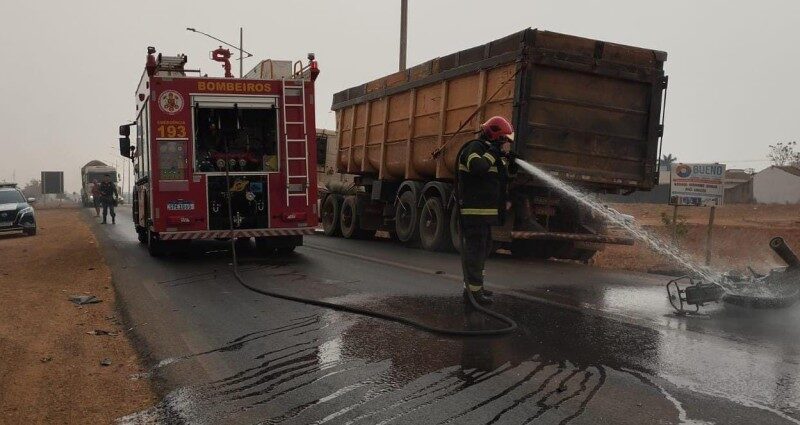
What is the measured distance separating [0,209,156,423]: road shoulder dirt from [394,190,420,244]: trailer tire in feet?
19.7

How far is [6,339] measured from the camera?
18.6 ft

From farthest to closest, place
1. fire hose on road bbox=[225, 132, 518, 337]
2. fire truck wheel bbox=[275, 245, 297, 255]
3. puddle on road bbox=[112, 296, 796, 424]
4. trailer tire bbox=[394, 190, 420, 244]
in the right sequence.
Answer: trailer tire bbox=[394, 190, 420, 244], fire truck wheel bbox=[275, 245, 297, 255], fire hose on road bbox=[225, 132, 518, 337], puddle on road bbox=[112, 296, 796, 424]

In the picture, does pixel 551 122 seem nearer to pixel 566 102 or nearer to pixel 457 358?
pixel 566 102

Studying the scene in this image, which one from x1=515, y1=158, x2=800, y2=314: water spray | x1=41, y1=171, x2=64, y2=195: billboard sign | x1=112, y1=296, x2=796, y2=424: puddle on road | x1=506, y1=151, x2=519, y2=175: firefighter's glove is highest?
x1=506, y1=151, x2=519, y2=175: firefighter's glove

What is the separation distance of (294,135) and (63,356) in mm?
6198

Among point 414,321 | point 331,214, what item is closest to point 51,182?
point 331,214

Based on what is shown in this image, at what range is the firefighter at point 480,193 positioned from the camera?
631 cm

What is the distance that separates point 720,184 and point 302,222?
710cm

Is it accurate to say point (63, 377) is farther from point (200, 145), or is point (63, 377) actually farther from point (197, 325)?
point (200, 145)

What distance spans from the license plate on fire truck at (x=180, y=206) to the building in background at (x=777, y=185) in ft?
201

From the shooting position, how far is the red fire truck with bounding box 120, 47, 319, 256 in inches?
411

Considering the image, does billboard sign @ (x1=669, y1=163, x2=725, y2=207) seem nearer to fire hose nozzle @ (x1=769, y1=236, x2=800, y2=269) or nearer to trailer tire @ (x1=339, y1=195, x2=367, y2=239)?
fire hose nozzle @ (x1=769, y1=236, x2=800, y2=269)

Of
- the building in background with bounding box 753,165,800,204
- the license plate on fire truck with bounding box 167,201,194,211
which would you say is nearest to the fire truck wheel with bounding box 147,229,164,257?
the license plate on fire truck with bounding box 167,201,194,211

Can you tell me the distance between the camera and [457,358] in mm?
4676
